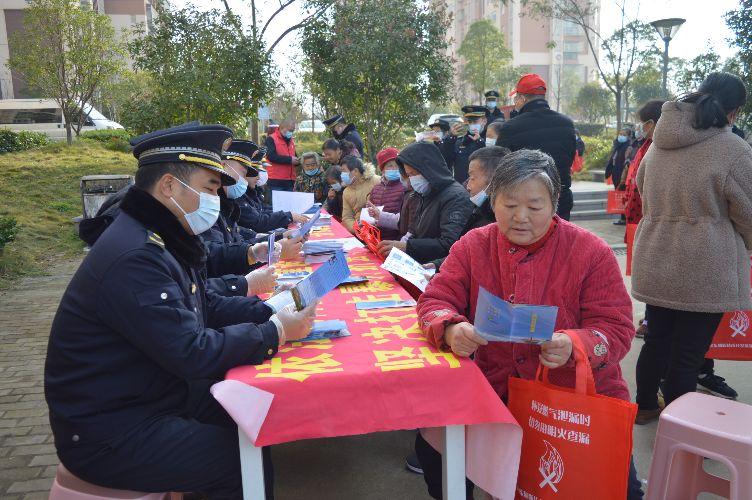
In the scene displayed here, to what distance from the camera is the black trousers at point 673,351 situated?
2.87m

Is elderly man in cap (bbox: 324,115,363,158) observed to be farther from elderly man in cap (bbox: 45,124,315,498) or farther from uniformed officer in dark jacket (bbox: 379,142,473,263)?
elderly man in cap (bbox: 45,124,315,498)

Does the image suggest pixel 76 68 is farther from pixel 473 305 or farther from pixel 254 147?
pixel 473 305

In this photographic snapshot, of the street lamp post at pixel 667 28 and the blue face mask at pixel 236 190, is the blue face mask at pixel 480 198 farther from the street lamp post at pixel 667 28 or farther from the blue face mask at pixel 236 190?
the street lamp post at pixel 667 28

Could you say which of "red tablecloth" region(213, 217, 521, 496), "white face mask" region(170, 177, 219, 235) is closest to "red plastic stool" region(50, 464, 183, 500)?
"red tablecloth" region(213, 217, 521, 496)

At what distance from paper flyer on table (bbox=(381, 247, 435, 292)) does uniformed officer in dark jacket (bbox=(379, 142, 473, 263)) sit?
0.59m

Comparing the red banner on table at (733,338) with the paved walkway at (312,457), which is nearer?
the paved walkway at (312,457)

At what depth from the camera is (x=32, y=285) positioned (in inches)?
287

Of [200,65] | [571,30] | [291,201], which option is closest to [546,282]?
[291,201]

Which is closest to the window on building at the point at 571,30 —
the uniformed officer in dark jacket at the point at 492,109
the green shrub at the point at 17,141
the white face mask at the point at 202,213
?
the green shrub at the point at 17,141

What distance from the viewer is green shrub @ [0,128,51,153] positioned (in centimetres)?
1664

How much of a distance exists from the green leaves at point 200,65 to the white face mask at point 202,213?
7.48 m

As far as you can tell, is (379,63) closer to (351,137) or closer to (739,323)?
(351,137)

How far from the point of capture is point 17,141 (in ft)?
55.8

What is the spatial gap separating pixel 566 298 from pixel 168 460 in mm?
1369
